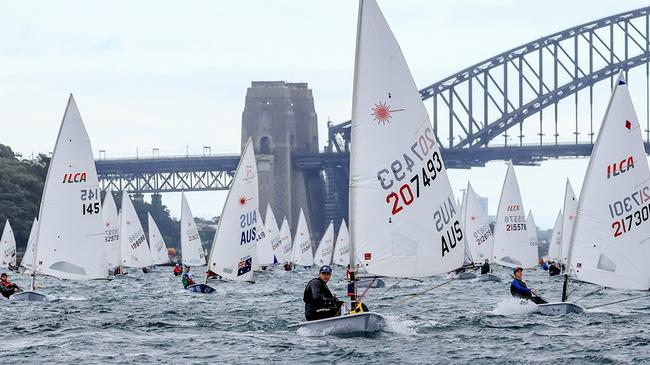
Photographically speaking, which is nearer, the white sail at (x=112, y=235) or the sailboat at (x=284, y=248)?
the white sail at (x=112, y=235)

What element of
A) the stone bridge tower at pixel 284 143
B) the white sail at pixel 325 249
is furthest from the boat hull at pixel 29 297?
the stone bridge tower at pixel 284 143

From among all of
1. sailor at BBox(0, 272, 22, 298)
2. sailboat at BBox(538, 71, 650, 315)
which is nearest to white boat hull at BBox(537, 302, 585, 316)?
sailboat at BBox(538, 71, 650, 315)

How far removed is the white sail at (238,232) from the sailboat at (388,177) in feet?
58.5

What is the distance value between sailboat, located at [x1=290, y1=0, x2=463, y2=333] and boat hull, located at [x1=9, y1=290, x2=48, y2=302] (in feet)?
47.6

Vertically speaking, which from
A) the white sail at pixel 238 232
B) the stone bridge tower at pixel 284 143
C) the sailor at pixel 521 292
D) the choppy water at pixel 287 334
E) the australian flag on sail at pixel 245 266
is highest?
the stone bridge tower at pixel 284 143

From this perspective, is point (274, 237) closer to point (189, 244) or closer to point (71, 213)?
point (189, 244)

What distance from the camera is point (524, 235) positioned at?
6600 centimetres

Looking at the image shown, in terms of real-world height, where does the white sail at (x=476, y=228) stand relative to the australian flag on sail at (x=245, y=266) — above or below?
above

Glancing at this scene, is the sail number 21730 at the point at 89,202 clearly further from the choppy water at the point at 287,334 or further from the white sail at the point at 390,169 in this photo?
the white sail at the point at 390,169

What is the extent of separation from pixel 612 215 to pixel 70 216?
15.3 meters

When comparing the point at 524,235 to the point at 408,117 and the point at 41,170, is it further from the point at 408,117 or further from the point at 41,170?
the point at 41,170

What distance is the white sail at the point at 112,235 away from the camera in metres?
60.6

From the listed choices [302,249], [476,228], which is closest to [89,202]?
[476,228]

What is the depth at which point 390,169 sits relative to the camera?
26500 millimetres
